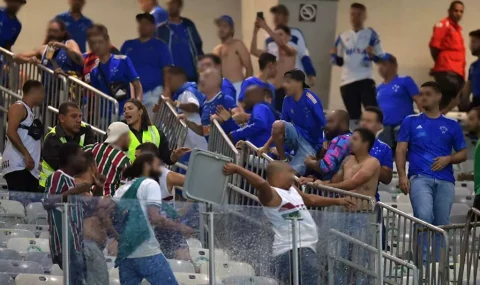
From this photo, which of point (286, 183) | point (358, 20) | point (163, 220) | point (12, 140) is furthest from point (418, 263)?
point (358, 20)

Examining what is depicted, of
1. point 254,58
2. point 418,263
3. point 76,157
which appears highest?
point 254,58

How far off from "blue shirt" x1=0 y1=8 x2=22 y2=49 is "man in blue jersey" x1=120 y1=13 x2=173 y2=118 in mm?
1362

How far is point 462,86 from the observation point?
2078cm

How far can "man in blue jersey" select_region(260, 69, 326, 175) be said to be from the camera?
14992 millimetres

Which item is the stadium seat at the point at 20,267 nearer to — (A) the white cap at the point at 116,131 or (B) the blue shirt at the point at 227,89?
(A) the white cap at the point at 116,131

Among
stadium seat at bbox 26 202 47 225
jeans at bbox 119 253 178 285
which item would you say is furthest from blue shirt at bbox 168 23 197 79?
jeans at bbox 119 253 178 285

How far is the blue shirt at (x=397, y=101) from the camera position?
749 inches

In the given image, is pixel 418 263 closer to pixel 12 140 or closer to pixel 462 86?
pixel 12 140

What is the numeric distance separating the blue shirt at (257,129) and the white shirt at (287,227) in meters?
3.48

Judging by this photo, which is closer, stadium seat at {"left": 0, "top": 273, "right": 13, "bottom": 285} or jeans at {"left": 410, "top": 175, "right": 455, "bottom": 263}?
stadium seat at {"left": 0, "top": 273, "right": 13, "bottom": 285}

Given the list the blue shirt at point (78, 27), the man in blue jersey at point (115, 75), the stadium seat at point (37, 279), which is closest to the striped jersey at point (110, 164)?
the stadium seat at point (37, 279)

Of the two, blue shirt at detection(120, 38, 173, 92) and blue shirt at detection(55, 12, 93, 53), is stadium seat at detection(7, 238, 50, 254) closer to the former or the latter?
blue shirt at detection(120, 38, 173, 92)

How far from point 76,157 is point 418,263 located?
3187 mm

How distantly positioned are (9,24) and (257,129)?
428 cm
